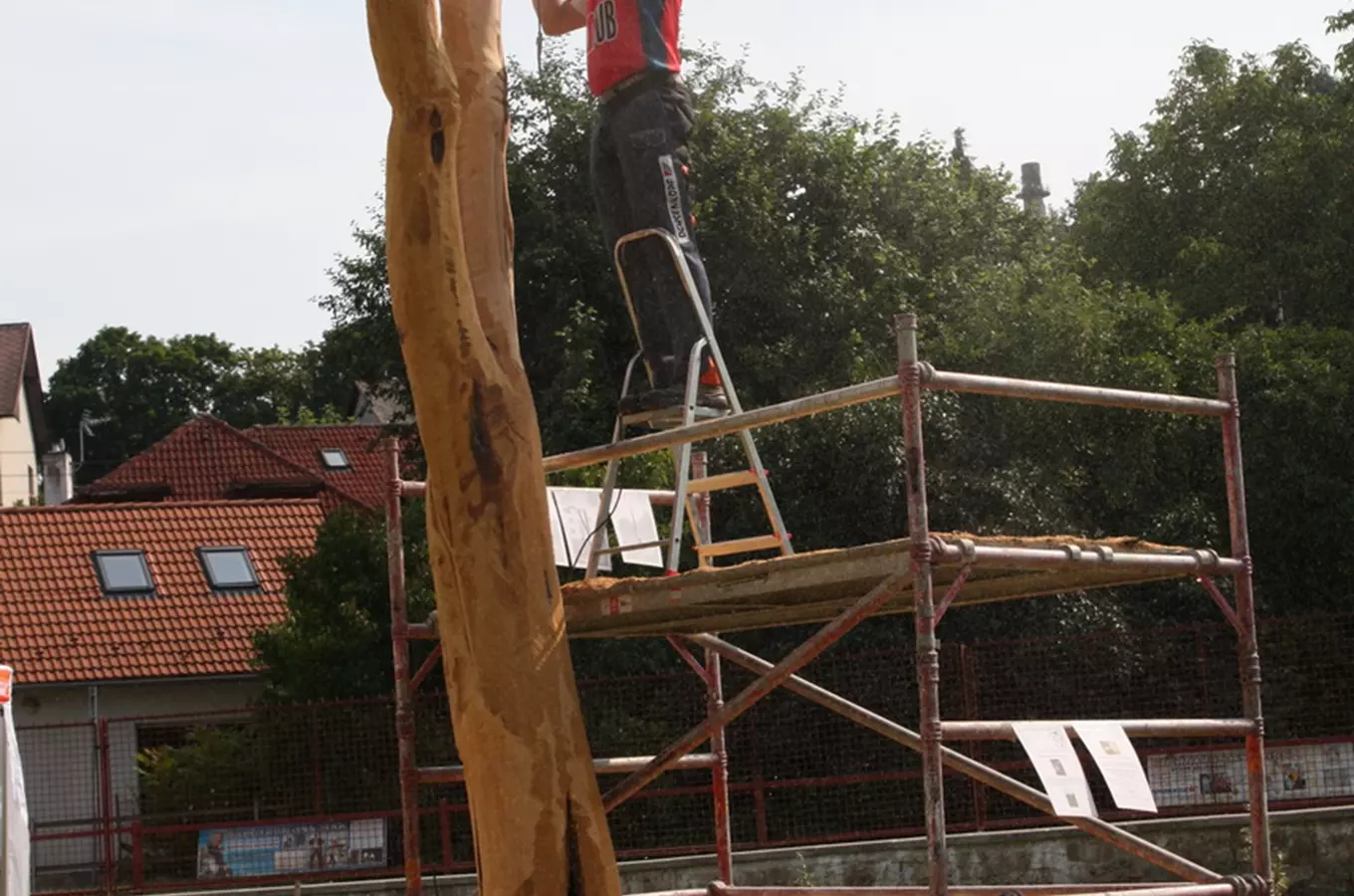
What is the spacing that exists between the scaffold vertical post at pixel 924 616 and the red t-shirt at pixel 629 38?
6.08ft

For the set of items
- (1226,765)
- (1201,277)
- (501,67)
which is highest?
(1201,277)

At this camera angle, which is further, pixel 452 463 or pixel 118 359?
pixel 118 359

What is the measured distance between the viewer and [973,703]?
1592 cm

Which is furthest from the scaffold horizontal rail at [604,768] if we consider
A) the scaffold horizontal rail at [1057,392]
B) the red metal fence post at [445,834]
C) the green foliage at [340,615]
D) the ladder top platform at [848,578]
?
the green foliage at [340,615]

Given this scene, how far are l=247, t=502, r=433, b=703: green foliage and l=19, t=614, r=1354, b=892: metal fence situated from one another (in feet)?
9.81

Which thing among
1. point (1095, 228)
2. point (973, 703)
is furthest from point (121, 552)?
point (1095, 228)

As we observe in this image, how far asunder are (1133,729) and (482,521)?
2398mm

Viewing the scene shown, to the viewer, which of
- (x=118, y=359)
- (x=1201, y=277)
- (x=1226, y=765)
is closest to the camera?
(x=1226, y=765)

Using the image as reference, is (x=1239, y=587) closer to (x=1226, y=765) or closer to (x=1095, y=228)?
(x=1226, y=765)

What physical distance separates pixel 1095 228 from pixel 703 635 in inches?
1142

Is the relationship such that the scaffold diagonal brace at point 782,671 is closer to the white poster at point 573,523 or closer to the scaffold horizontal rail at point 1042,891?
the white poster at point 573,523

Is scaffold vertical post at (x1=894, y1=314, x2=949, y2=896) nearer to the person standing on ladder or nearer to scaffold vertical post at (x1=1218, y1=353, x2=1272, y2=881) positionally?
the person standing on ladder

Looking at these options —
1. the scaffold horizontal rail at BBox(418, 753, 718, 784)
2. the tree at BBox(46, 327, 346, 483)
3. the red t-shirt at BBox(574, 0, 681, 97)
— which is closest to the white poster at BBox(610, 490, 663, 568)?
the scaffold horizontal rail at BBox(418, 753, 718, 784)

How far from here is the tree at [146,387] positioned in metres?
83.2
